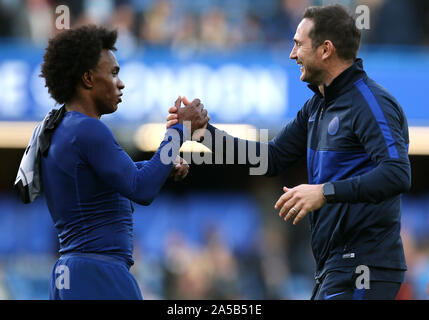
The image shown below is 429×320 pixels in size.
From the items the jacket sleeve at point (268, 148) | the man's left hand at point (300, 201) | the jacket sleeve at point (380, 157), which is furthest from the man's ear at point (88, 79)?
the jacket sleeve at point (380, 157)

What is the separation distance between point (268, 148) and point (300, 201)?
101cm

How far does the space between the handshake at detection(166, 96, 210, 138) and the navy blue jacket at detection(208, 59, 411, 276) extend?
2.13ft

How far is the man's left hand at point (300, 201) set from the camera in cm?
394

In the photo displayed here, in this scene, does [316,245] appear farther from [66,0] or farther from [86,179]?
[66,0]

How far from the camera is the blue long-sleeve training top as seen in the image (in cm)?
397

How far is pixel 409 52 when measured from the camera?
38.2 ft

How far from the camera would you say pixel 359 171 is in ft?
13.7

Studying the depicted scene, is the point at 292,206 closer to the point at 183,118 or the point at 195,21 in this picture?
the point at 183,118

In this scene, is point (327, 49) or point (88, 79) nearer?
point (88, 79)

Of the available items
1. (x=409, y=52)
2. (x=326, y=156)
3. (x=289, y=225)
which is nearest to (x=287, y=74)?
(x=409, y=52)

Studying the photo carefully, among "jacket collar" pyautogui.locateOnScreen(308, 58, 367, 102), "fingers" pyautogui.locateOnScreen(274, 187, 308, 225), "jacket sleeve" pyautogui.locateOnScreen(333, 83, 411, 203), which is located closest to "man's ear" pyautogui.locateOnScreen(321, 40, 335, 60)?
"jacket collar" pyautogui.locateOnScreen(308, 58, 367, 102)

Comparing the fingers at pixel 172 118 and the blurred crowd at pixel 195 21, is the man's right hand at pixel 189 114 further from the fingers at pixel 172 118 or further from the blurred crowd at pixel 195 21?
the blurred crowd at pixel 195 21

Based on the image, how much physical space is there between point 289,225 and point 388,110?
8.68 meters

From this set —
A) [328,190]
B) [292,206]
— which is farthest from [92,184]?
[328,190]
